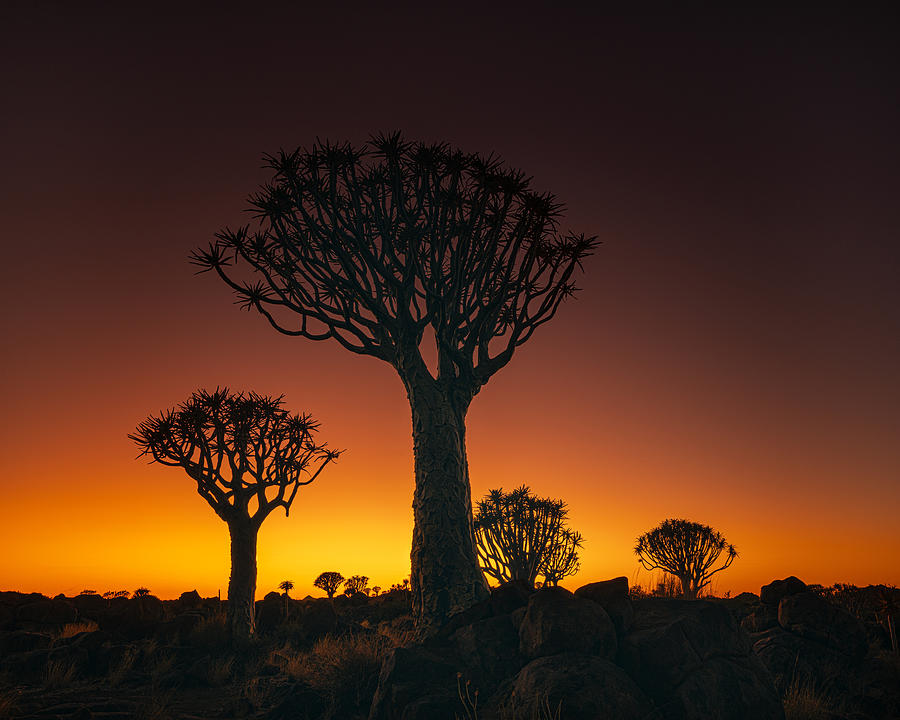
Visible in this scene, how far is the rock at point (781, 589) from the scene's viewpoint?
12383 millimetres

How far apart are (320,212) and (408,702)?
9306 millimetres

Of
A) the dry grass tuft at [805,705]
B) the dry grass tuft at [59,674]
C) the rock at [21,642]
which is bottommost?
the dry grass tuft at [805,705]

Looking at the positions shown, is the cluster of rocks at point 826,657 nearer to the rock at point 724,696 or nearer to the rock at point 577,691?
the rock at point 724,696

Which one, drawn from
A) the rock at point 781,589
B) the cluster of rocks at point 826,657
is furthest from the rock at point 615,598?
the rock at point 781,589

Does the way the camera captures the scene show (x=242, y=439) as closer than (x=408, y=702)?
No

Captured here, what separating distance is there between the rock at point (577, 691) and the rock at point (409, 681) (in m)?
1.18

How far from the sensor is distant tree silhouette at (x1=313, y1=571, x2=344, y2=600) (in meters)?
31.9

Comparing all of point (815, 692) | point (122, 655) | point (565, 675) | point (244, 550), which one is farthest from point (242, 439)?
point (815, 692)

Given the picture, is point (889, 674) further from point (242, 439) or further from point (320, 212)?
point (242, 439)

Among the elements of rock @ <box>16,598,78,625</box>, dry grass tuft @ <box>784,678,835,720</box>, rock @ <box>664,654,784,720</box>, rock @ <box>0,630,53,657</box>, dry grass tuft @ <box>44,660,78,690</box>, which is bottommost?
dry grass tuft @ <box>784,678,835,720</box>

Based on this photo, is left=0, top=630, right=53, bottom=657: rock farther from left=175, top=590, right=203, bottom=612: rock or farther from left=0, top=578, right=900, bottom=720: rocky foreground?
left=175, top=590, right=203, bottom=612: rock

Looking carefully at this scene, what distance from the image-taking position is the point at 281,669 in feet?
42.2

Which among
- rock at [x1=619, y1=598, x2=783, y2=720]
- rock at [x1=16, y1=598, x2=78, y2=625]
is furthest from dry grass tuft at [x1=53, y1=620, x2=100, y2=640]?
rock at [x1=619, y1=598, x2=783, y2=720]

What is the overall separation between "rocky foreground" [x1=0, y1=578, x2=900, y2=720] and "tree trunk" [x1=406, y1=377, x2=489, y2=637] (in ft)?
3.19
